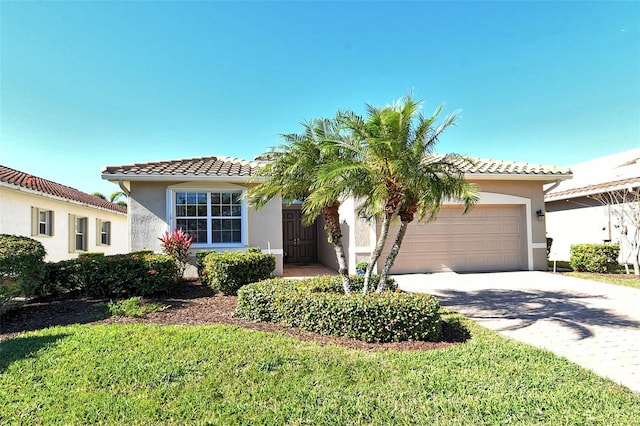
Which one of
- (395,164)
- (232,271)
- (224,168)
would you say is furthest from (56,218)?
(395,164)

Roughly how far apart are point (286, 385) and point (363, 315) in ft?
6.55

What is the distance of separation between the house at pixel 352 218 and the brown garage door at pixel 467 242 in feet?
0.13

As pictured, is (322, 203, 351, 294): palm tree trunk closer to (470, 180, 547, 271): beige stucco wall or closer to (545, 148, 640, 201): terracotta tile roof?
(470, 180, 547, 271): beige stucco wall

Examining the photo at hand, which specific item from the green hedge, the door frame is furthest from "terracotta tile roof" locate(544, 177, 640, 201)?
the green hedge

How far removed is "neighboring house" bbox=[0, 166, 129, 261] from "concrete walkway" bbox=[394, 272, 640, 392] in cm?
1417

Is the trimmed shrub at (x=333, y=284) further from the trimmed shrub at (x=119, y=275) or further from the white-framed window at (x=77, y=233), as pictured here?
the white-framed window at (x=77, y=233)

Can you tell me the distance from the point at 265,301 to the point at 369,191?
2968mm

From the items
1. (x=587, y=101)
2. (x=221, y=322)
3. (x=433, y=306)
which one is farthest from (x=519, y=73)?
(x=221, y=322)

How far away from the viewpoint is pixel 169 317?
6.32 meters

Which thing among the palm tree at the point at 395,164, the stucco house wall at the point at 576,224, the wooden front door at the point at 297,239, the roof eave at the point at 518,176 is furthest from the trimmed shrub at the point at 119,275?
the stucco house wall at the point at 576,224

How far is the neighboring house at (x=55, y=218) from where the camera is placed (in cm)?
1130

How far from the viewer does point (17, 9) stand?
7031 mm

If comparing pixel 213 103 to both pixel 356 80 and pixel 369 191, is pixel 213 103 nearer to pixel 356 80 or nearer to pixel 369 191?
pixel 356 80

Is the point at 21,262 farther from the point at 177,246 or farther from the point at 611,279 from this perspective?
the point at 611,279
